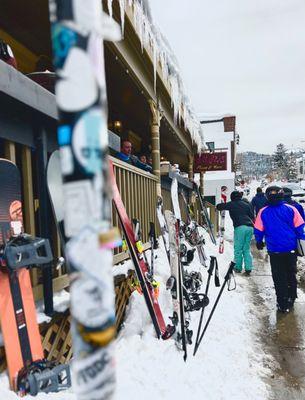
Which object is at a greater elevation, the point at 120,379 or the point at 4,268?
the point at 4,268

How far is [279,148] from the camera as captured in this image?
4183 inches

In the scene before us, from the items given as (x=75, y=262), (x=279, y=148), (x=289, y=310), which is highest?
(x=279, y=148)

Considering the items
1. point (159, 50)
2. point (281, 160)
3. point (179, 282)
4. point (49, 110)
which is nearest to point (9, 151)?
point (49, 110)

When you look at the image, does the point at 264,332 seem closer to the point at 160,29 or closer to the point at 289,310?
the point at 289,310

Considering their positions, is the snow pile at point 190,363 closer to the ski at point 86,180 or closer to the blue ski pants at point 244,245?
the ski at point 86,180

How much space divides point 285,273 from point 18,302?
13.4 ft

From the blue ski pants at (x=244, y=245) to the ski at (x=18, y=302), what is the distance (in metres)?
5.58

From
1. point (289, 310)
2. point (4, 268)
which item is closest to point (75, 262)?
point (4, 268)

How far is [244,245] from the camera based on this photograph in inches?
299

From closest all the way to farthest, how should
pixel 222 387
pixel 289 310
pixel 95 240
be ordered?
pixel 95 240 < pixel 222 387 < pixel 289 310

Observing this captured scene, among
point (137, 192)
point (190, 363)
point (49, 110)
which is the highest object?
point (49, 110)

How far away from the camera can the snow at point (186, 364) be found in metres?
2.70

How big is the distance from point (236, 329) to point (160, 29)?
482cm

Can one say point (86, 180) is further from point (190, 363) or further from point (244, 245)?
point (244, 245)
